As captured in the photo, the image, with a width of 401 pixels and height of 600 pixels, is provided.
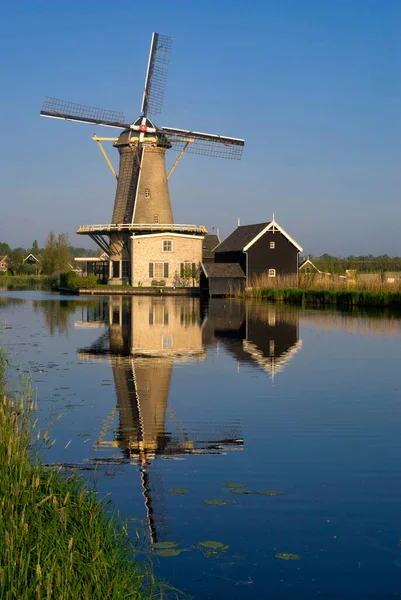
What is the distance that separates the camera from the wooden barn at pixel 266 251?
46.8 metres

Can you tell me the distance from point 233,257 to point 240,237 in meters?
1.57

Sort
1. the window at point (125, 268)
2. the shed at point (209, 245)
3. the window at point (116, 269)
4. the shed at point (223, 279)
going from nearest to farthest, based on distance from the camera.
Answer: the shed at point (223, 279)
the window at point (125, 268)
the window at point (116, 269)
the shed at point (209, 245)

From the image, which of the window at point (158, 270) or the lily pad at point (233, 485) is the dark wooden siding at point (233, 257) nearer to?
the window at point (158, 270)

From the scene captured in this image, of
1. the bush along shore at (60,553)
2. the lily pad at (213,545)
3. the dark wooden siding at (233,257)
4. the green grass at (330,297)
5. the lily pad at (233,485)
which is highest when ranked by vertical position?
the dark wooden siding at (233,257)

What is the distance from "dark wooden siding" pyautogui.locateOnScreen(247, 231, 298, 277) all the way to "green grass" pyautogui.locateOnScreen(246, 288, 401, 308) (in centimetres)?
504

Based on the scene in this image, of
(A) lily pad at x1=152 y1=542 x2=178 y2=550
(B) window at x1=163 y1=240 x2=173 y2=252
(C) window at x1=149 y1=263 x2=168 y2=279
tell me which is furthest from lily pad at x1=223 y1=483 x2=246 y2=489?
(C) window at x1=149 y1=263 x2=168 y2=279

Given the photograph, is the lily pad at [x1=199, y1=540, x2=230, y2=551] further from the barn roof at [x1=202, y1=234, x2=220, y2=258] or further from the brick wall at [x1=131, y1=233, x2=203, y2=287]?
the barn roof at [x1=202, y1=234, x2=220, y2=258]

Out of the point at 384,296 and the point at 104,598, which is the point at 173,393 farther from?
the point at 384,296

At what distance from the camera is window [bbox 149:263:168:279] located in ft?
166

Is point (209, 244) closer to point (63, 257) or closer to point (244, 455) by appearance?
point (63, 257)

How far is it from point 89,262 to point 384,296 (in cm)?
3464

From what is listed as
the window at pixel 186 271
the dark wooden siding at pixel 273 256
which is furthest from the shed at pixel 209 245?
the dark wooden siding at pixel 273 256

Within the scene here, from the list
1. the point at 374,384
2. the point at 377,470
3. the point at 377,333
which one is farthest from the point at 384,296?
the point at 377,470

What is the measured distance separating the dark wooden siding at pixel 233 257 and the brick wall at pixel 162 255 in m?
1.48
